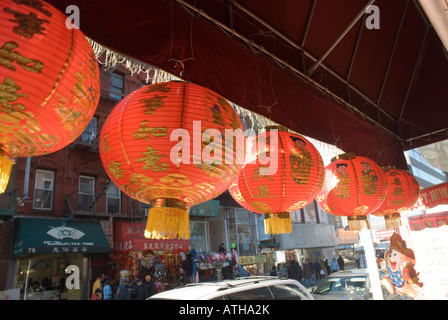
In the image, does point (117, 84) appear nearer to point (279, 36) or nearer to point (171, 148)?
point (279, 36)

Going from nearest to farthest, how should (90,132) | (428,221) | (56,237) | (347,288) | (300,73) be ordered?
(300,73)
(428,221)
(347,288)
(56,237)
(90,132)

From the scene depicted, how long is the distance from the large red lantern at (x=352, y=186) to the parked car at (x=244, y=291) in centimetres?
197

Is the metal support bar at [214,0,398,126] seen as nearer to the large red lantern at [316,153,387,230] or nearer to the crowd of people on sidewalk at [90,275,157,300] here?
the large red lantern at [316,153,387,230]

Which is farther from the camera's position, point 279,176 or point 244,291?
point 244,291

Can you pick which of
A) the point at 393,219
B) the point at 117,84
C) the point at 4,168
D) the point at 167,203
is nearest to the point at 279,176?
the point at 167,203

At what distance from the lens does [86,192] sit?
12.6 m

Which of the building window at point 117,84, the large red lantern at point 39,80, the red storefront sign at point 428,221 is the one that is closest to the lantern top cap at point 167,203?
the large red lantern at point 39,80

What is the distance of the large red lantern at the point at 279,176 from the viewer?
2537 millimetres

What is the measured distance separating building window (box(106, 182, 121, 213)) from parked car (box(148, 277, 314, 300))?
8931 mm

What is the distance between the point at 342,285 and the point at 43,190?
10.8m

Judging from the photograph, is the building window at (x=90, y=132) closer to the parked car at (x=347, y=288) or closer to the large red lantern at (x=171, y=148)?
the parked car at (x=347, y=288)

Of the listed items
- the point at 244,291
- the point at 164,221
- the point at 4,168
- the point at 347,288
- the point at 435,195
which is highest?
the point at 435,195

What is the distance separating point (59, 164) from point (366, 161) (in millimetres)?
11785
